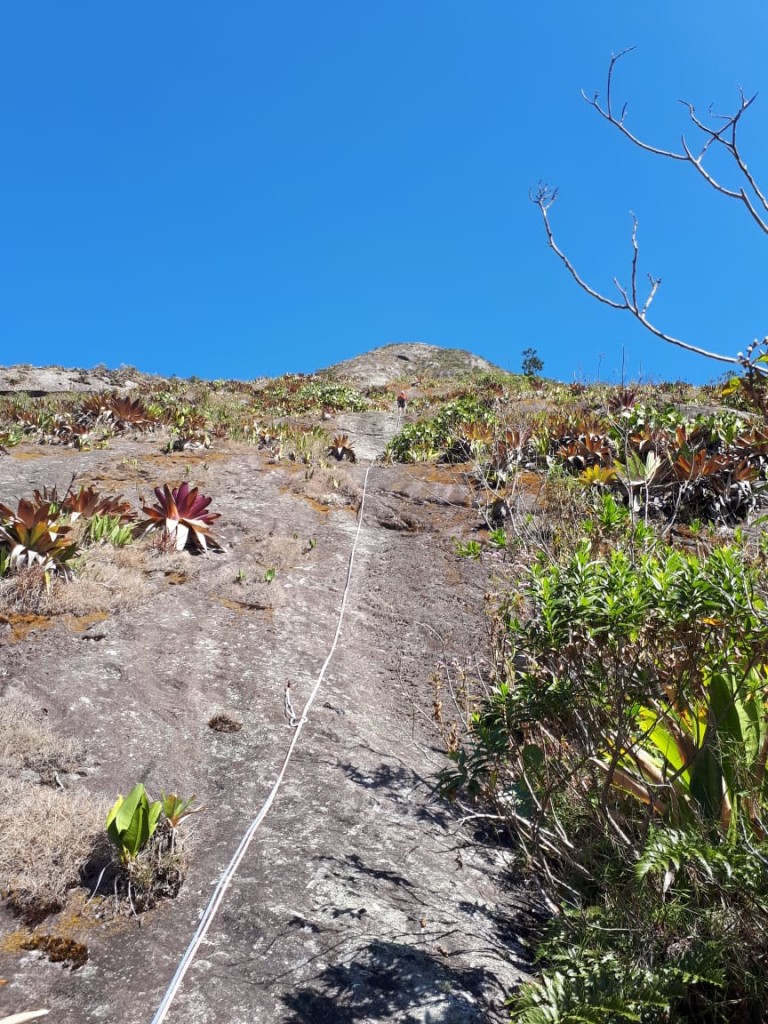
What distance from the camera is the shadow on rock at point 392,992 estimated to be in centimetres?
215

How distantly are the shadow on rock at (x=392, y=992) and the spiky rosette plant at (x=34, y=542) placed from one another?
13.7ft

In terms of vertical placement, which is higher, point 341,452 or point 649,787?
point 341,452

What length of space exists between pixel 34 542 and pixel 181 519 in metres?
1.88

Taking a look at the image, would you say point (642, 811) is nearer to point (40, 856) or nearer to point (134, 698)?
point (40, 856)

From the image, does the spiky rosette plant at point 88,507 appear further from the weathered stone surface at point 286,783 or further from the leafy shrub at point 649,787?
the leafy shrub at point 649,787

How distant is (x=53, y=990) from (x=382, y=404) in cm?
2099

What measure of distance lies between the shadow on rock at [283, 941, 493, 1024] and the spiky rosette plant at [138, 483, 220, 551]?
17.1 feet

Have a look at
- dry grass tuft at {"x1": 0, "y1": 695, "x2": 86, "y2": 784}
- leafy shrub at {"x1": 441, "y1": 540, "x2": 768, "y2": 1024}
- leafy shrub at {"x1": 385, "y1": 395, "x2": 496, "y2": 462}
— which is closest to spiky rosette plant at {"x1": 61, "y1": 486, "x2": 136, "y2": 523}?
dry grass tuft at {"x1": 0, "y1": 695, "x2": 86, "y2": 784}

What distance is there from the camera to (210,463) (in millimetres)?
10711

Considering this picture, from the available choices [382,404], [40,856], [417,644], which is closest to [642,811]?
[40,856]

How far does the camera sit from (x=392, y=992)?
7.42ft

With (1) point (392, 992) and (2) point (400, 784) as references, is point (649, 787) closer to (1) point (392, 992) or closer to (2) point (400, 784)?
(1) point (392, 992)

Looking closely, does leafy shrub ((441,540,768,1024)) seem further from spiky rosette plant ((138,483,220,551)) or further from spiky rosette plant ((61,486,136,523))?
spiky rosette plant ((61,486,136,523))

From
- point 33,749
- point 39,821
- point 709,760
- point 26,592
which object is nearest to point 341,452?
point 26,592
